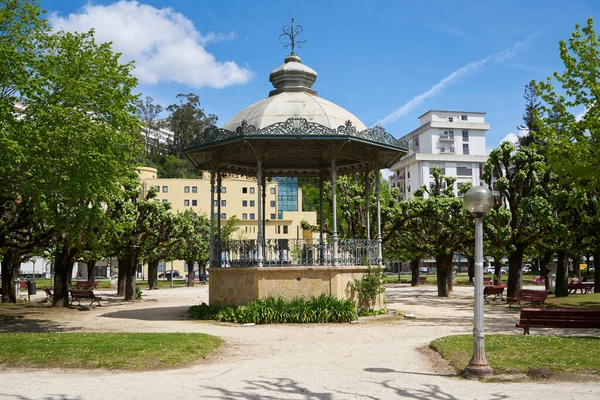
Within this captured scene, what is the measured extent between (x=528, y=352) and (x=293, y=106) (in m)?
12.3

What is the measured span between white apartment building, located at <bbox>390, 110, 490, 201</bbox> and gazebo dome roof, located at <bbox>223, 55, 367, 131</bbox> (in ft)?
238

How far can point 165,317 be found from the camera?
21875 mm

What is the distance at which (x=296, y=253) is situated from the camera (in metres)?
20.4

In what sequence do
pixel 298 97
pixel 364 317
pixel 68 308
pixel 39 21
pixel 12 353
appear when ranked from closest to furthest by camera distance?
pixel 12 353
pixel 39 21
pixel 364 317
pixel 298 97
pixel 68 308

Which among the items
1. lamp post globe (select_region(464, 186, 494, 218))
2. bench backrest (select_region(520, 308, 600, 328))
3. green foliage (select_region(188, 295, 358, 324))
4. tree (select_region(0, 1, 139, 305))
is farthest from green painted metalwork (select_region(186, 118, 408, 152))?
lamp post globe (select_region(464, 186, 494, 218))

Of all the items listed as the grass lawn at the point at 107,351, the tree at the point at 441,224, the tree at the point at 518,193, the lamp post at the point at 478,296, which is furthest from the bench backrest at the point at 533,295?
the grass lawn at the point at 107,351

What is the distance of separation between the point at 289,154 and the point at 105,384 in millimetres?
13833

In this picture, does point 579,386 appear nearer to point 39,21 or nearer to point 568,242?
point 39,21

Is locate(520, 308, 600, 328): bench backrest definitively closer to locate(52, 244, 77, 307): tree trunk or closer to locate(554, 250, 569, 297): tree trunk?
locate(554, 250, 569, 297): tree trunk

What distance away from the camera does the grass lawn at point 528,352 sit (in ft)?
34.7

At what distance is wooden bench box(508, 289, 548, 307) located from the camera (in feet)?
78.2

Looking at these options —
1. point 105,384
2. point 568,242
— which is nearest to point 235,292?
point 105,384

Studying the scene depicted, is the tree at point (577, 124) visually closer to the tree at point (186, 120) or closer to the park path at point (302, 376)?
the park path at point (302, 376)

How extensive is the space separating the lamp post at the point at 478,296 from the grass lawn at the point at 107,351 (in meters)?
5.45
